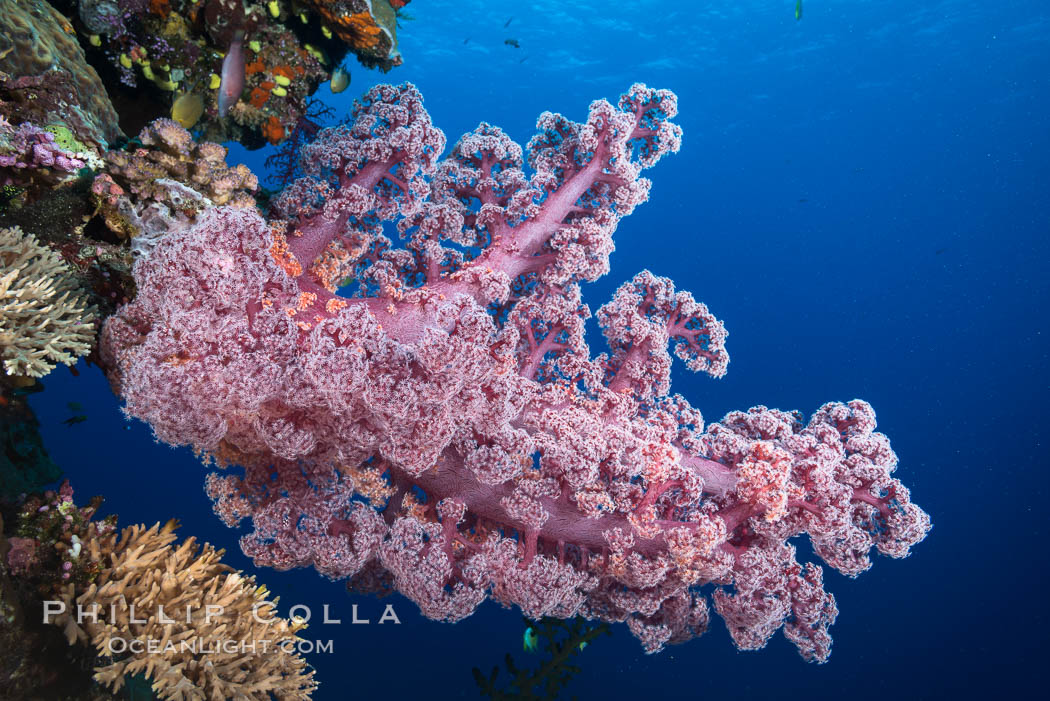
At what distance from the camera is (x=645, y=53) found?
29641 mm

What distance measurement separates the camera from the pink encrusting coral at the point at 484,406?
10.4 ft

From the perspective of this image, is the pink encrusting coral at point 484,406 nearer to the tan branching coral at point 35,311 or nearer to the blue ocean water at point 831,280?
the tan branching coral at point 35,311

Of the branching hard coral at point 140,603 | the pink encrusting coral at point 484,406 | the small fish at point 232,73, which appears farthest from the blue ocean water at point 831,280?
the small fish at point 232,73

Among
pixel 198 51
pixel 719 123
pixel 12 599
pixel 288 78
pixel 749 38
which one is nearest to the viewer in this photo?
pixel 12 599

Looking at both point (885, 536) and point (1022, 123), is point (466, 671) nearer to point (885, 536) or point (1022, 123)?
point (885, 536)

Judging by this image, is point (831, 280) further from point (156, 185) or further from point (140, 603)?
point (140, 603)

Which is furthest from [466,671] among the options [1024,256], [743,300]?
[1024,256]

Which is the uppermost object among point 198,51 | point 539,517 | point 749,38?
point 749,38

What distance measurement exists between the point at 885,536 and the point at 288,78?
8201 mm

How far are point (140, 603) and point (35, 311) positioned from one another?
1.98 m

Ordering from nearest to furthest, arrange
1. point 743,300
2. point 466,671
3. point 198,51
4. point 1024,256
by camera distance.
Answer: point 198,51
point 466,671
point 1024,256
point 743,300

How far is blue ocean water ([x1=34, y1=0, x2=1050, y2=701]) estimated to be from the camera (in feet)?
65.2

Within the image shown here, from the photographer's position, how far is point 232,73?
5.37 meters

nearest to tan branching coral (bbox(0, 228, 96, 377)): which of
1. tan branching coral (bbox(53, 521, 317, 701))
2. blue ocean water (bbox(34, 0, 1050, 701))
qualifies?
tan branching coral (bbox(53, 521, 317, 701))
